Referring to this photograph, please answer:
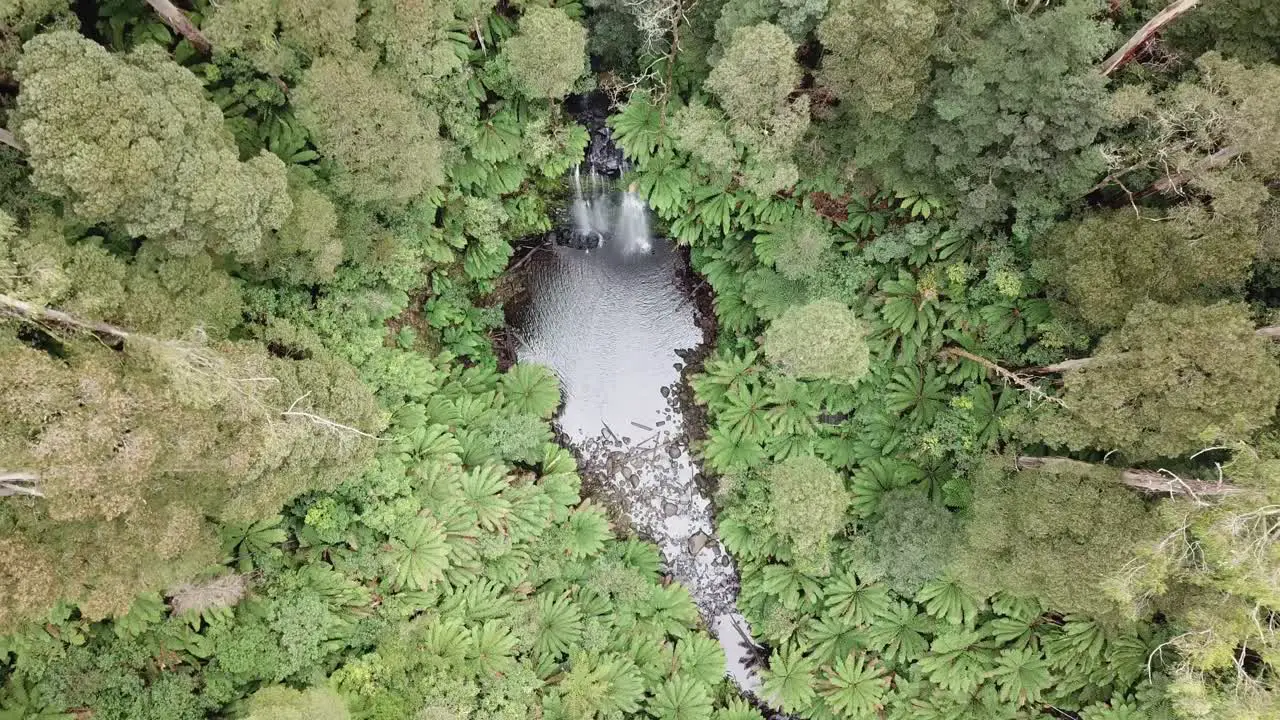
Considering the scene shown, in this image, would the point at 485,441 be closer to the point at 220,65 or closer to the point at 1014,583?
the point at 220,65

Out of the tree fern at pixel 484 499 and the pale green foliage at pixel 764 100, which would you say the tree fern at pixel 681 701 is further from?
the pale green foliage at pixel 764 100

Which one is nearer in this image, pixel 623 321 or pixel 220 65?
pixel 220 65

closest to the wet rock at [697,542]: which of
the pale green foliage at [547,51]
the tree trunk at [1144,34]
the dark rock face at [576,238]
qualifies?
the dark rock face at [576,238]

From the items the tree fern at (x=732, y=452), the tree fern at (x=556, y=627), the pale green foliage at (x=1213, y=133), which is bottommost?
the tree fern at (x=556, y=627)

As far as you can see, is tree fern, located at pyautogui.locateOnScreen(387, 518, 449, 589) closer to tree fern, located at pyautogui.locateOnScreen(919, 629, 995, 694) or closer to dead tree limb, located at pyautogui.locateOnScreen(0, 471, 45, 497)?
dead tree limb, located at pyautogui.locateOnScreen(0, 471, 45, 497)

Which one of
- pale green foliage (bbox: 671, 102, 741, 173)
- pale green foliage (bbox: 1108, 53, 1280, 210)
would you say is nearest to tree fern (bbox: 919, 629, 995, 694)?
pale green foliage (bbox: 1108, 53, 1280, 210)

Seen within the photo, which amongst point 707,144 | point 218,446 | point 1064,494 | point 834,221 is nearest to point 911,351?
point 834,221

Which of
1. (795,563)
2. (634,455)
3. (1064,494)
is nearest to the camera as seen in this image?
(1064,494)
